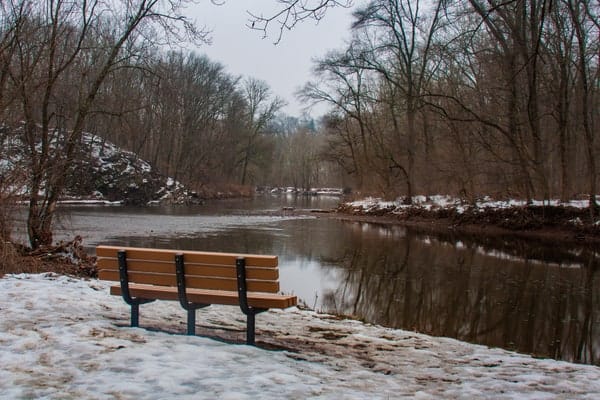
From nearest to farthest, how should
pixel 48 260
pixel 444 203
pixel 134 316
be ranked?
pixel 134 316, pixel 48 260, pixel 444 203

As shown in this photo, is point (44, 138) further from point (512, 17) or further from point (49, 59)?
point (512, 17)

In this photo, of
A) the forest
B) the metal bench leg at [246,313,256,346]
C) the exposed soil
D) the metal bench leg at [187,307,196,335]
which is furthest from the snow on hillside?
the metal bench leg at [246,313,256,346]

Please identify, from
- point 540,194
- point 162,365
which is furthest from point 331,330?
point 540,194

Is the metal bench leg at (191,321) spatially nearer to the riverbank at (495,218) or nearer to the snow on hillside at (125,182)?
the riverbank at (495,218)

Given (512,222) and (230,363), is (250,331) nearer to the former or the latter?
(230,363)

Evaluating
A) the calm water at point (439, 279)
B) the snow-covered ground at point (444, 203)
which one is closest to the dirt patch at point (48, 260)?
the calm water at point (439, 279)

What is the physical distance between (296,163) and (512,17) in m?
73.9

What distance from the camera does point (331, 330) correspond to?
265 inches

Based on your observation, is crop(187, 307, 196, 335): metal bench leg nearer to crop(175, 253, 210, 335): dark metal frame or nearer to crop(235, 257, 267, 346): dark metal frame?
crop(175, 253, 210, 335): dark metal frame

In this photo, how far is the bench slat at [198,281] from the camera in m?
5.17

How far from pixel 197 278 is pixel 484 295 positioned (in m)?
7.11

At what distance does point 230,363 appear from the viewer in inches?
176

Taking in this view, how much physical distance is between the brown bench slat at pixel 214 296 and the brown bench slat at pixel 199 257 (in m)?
0.33

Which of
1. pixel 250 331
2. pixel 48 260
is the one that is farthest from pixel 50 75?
pixel 250 331
